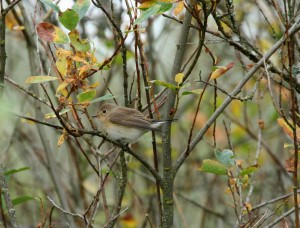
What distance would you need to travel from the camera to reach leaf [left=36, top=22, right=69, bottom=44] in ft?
6.39

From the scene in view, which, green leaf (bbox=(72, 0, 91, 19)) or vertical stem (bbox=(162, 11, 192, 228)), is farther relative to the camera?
vertical stem (bbox=(162, 11, 192, 228))

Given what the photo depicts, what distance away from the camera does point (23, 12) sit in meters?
3.34

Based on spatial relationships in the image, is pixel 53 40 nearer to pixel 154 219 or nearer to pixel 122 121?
pixel 122 121

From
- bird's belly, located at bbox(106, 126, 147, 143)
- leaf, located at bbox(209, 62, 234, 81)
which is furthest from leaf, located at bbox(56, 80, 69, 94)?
bird's belly, located at bbox(106, 126, 147, 143)

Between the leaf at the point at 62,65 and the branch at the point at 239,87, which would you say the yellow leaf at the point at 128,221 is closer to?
the branch at the point at 239,87

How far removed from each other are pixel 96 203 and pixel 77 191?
256 centimetres

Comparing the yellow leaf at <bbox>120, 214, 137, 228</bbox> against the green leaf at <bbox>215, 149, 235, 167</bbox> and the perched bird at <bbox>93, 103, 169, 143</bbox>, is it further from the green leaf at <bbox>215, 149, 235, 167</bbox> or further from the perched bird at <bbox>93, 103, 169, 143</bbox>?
the green leaf at <bbox>215, 149, 235, 167</bbox>

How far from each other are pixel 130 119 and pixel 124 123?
0.13 metres

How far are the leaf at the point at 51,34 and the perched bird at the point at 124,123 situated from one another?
0.80m

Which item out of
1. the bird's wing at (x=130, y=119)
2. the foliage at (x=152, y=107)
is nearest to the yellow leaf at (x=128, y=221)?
the foliage at (x=152, y=107)

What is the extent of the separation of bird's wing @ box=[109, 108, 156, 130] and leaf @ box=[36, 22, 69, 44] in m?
0.84

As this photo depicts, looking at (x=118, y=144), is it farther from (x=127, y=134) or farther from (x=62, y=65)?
(x=127, y=134)

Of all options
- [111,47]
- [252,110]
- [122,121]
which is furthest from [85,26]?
[252,110]

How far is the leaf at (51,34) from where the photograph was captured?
A: 1.95m
